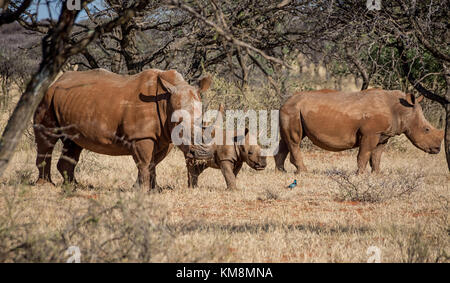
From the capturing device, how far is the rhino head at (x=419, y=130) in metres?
10.2

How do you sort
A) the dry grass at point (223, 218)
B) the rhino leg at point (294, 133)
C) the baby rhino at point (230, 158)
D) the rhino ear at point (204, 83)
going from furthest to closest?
the rhino leg at point (294, 133)
the baby rhino at point (230, 158)
the rhino ear at point (204, 83)
the dry grass at point (223, 218)

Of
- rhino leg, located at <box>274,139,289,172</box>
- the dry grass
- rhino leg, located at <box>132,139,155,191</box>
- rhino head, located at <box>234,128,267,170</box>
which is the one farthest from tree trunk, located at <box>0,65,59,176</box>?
rhino leg, located at <box>274,139,289,172</box>

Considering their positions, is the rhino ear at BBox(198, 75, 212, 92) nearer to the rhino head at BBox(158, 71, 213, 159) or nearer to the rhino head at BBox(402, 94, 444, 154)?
the rhino head at BBox(158, 71, 213, 159)

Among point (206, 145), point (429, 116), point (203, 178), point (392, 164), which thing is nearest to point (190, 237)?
point (206, 145)

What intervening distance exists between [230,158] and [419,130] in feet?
12.4

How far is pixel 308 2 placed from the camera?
9594 millimetres

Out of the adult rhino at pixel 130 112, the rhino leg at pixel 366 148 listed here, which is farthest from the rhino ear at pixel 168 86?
the rhino leg at pixel 366 148

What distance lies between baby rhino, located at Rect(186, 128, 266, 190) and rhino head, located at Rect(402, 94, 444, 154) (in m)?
3.03

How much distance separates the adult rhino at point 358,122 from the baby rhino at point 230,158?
1.96 metres

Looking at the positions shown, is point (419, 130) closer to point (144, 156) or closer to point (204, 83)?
point (204, 83)

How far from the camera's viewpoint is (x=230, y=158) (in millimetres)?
8680

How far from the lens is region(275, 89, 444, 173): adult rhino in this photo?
10.2 meters

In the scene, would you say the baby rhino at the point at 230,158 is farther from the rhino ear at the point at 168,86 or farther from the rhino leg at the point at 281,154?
the rhino leg at the point at 281,154

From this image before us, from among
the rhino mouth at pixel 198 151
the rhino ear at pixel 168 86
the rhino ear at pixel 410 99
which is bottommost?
the rhino mouth at pixel 198 151
